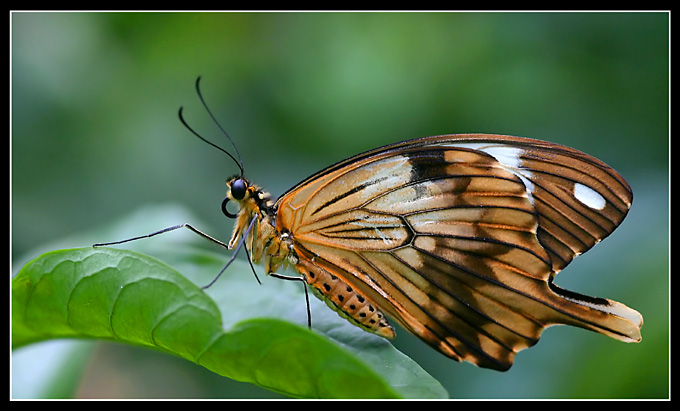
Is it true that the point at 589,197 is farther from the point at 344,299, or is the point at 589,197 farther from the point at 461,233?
the point at 344,299

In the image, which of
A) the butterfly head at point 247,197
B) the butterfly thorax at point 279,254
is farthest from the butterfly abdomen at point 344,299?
the butterfly head at point 247,197

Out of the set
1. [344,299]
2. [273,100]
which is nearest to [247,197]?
[344,299]

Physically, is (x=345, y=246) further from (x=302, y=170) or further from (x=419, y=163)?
(x=302, y=170)

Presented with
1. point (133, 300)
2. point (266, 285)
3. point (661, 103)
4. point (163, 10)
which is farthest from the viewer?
point (163, 10)

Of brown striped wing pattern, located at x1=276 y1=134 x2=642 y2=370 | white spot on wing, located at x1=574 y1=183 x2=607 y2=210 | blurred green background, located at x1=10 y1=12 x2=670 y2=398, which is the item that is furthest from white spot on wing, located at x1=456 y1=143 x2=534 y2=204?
blurred green background, located at x1=10 y1=12 x2=670 y2=398

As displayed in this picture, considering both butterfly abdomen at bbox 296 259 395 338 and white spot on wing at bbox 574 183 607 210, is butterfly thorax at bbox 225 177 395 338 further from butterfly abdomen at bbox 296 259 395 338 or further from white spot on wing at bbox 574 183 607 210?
white spot on wing at bbox 574 183 607 210

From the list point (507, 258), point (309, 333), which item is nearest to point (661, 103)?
point (507, 258)

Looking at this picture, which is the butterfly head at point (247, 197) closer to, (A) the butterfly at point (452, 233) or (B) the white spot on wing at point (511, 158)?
(A) the butterfly at point (452, 233)
